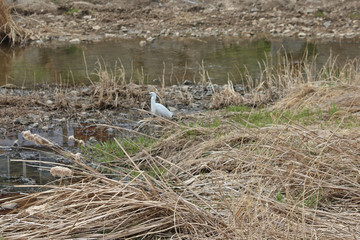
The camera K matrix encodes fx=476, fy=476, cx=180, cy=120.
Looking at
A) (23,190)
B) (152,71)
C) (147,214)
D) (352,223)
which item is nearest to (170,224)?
(147,214)

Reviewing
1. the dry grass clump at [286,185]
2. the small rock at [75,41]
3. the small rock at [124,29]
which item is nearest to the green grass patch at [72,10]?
the small rock at [124,29]

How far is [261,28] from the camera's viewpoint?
15039 mm

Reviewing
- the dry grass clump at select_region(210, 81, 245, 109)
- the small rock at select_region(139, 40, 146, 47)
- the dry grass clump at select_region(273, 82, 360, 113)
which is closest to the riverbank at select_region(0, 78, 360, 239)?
the dry grass clump at select_region(273, 82, 360, 113)

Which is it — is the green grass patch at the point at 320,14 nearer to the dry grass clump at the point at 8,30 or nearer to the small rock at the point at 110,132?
the dry grass clump at the point at 8,30

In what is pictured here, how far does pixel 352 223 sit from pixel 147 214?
1.13 m

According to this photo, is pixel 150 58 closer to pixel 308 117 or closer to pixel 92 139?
Result: pixel 92 139

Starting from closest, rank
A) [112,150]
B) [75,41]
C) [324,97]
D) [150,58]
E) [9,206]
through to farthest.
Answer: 1. [9,206]
2. [112,150]
3. [324,97]
4. [150,58]
5. [75,41]

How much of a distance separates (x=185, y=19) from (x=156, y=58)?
515 cm

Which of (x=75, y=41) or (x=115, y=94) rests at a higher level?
(x=115, y=94)

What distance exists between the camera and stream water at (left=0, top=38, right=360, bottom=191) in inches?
351

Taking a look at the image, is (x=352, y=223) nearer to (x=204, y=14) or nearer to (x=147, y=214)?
(x=147, y=214)

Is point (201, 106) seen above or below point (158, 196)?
below

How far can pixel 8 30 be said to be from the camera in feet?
42.0

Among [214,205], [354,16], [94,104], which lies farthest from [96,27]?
[214,205]
